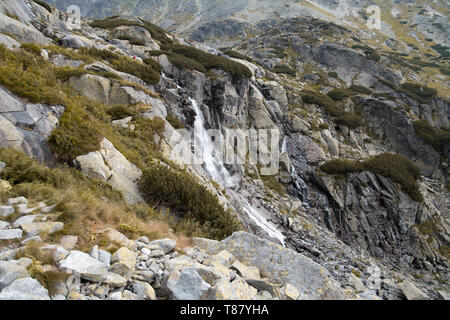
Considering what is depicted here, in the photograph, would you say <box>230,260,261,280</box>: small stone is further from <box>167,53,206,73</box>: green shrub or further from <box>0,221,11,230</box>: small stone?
<box>167,53,206,73</box>: green shrub

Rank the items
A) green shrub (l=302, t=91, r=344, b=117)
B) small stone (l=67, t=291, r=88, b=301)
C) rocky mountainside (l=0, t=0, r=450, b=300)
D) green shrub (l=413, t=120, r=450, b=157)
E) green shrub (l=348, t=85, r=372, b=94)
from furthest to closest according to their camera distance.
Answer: green shrub (l=348, t=85, r=372, b=94), green shrub (l=413, t=120, r=450, b=157), green shrub (l=302, t=91, r=344, b=117), rocky mountainside (l=0, t=0, r=450, b=300), small stone (l=67, t=291, r=88, b=301)

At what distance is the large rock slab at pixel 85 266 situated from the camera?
10.1 ft

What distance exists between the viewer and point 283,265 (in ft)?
16.8

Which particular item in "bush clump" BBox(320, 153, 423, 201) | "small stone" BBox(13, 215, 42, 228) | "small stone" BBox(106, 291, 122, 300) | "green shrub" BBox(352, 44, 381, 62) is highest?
"green shrub" BBox(352, 44, 381, 62)

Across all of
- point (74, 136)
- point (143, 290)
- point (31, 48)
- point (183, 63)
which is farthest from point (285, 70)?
point (143, 290)

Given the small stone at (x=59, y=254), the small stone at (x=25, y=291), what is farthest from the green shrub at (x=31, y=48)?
the small stone at (x=25, y=291)

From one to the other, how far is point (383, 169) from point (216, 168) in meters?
19.8

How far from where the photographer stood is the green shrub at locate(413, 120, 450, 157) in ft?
117

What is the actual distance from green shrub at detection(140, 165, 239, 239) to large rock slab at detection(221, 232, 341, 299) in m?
2.36

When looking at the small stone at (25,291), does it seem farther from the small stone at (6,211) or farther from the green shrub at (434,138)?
the green shrub at (434,138)

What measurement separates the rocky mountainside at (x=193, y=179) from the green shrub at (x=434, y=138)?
Result: 0.20 m

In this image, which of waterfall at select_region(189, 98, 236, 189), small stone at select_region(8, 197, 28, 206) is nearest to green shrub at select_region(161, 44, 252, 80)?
waterfall at select_region(189, 98, 236, 189)
